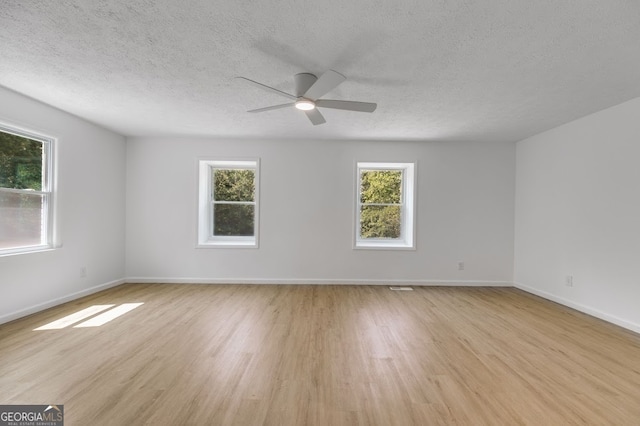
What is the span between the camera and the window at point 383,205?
15.7 feet

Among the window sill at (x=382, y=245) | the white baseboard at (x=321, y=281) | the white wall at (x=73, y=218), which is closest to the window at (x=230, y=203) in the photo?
the white baseboard at (x=321, y=281)

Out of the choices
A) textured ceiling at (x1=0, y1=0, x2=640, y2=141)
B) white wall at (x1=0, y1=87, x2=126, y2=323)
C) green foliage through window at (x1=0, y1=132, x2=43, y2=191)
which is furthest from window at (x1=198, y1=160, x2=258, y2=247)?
green foliage through window at (x1=0, y1=132, x2=43, y2=191)

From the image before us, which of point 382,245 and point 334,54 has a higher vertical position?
point 334,54

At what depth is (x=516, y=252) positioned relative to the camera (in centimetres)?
446

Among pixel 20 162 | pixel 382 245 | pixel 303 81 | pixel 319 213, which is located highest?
pixel 303 81

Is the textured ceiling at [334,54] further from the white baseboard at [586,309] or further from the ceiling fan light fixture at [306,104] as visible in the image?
the white baseboard at [586,309]

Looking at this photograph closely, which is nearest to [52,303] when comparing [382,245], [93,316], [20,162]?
[93,316]

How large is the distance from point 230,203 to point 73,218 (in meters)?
2.11

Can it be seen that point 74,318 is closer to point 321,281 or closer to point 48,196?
point 48,196

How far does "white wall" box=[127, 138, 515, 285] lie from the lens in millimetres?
4461

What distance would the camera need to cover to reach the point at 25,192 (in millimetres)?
2996

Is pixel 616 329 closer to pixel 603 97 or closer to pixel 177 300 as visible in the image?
pixel 603 97

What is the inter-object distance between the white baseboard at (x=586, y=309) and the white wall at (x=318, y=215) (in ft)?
1.53

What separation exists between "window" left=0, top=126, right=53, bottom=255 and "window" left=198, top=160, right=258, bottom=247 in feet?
6.55
